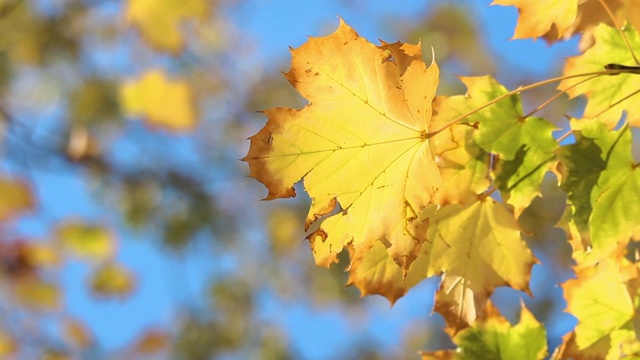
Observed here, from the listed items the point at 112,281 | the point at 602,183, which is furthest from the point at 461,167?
the point at 112,281

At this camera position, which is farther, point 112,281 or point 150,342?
point 150,342

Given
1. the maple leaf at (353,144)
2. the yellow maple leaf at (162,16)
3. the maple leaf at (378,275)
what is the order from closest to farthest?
the maple leaf at (353,144), the maple leaf at (378,275), the yellow maple leaf at (162,16)

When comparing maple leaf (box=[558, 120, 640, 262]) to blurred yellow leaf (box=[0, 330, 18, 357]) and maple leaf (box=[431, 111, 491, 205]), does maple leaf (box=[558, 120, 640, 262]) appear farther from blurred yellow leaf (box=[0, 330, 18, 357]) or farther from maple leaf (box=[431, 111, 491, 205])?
blurred yellow leaf (box=[0, 330, 18, 357])

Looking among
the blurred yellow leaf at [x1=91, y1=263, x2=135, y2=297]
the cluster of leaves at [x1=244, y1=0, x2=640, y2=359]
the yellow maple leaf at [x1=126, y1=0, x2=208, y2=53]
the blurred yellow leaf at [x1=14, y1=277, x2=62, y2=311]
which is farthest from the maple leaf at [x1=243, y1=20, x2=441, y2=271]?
the blurred yellow leaf at [x1=14, y1=277, x2=62, y2=311]

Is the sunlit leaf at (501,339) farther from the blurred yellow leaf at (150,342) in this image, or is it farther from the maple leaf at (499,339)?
the blurred yellow leaf at (150,342)

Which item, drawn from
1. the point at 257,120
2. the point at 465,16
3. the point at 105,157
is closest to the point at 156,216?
the point at 105,157

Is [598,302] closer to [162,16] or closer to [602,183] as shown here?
[602,183]

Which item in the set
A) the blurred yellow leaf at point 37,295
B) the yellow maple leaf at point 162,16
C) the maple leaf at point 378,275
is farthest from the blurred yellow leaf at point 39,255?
the maple leaf at point 378,275
